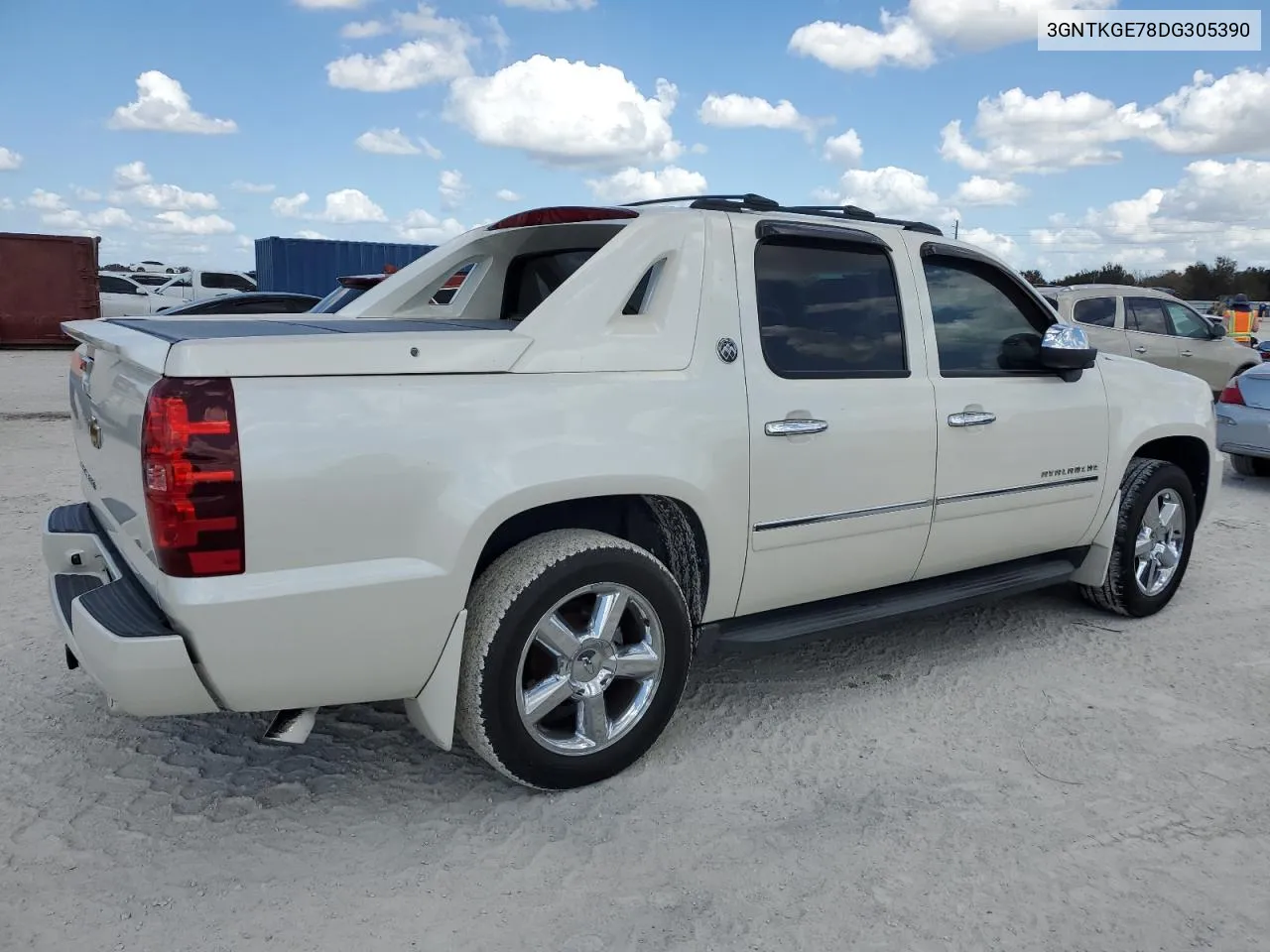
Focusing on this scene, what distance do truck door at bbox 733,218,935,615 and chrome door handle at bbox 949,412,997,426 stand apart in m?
0.12

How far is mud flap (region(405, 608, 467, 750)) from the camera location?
9.46ft

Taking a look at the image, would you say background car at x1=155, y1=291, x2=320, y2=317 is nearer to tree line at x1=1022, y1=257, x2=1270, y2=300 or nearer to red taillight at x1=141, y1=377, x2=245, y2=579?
red taillight at x1=141, y1=377, x2=245, y2=579

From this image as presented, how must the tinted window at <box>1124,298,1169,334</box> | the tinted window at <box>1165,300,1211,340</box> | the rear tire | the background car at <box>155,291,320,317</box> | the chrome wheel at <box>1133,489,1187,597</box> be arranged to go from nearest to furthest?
the chrome wheel at <box>1133,489,1187,597</box> → the rear tire → the background car at <box>155,291,320,317</box> → the tinted window at <box>1124,298,1169,334</box> → the tinted window at <box>1165,300,1211,340</box>

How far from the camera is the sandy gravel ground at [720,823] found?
2.54 metres

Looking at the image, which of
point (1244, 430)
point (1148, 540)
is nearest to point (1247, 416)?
point (1244, 430)

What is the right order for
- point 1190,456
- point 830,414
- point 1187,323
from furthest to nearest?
1. point 1187,323
2. point 1190,456
3. point 830,414

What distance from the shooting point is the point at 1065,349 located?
4.10 meters

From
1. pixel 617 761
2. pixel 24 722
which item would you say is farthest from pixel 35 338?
pixel 617 761

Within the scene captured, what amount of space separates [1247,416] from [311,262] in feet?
66.7

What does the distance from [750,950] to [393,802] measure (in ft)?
4.00

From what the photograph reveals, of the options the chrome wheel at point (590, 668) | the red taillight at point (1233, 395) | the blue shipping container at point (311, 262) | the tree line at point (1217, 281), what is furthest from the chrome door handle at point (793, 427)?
the tree line at point (1217, 281)

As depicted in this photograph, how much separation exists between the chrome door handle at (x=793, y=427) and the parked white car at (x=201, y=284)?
80.5ft

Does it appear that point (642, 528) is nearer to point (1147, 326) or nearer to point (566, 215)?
point (566, 215)

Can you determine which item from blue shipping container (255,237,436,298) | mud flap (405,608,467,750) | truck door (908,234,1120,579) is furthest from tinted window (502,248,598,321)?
blue shipping container (255,237,436,298)
